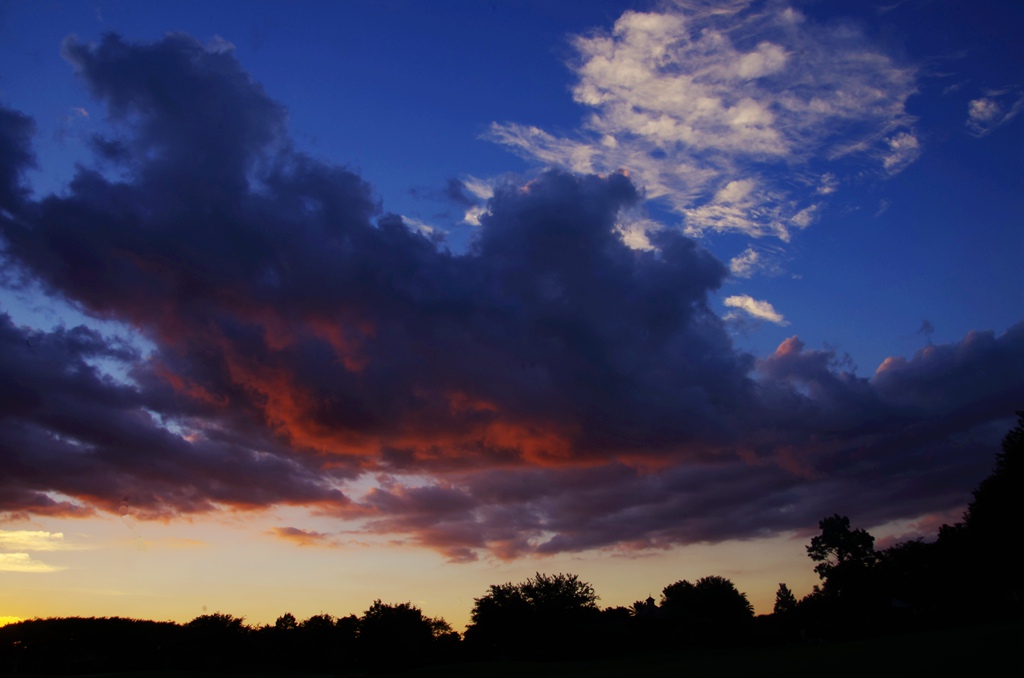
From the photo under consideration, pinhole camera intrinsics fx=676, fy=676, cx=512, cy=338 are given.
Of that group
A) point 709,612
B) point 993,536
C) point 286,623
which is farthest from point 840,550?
point 286,623

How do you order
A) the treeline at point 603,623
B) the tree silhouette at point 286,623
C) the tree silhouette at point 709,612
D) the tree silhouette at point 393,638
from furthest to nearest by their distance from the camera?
the tree silhouette at point 286,623
the tree silhouette at point 709,612
the tree silhouette at point 393,638
the treeline at point 603,623

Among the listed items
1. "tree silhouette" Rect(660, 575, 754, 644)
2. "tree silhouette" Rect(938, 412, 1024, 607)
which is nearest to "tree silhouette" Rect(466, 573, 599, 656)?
"tree silhouette" Rect(660, 575, 754, 644)

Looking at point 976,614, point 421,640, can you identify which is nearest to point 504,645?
point 421,640

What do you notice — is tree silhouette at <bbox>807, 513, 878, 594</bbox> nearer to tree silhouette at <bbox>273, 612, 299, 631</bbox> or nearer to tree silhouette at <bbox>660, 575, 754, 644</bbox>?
tree silhouette at <bbox>660, 575, 754, 644</bbox>

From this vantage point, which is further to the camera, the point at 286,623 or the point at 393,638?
the point at 286,623

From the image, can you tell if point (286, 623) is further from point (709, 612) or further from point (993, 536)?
point (993, 536)

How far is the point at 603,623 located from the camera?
104688 millimetres

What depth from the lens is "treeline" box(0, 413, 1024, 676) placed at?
2960 inches

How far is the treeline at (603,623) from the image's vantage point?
75188mm

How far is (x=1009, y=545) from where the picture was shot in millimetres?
68250

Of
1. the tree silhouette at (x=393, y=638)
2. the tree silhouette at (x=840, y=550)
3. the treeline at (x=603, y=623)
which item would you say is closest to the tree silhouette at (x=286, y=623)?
the treeline at (x=603, y=623)

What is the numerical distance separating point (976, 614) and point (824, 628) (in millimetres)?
24165

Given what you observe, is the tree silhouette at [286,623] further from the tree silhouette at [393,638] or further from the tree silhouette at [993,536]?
the tree silhouette at [993,536]

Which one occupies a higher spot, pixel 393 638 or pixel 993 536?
pixel 993 536
